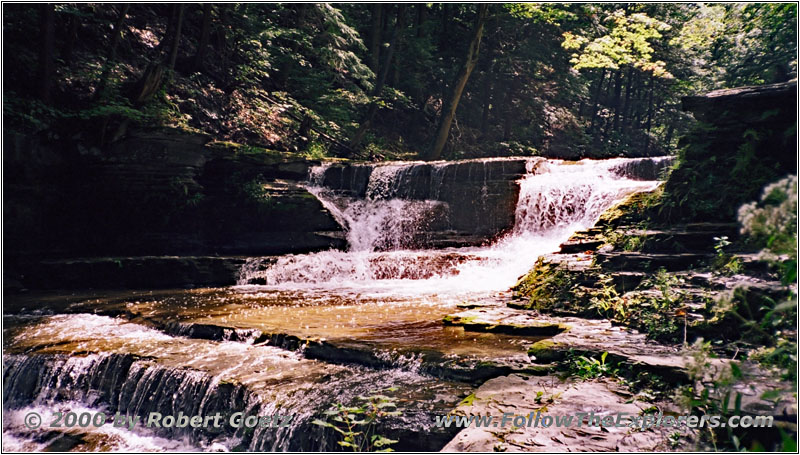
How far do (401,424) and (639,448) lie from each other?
1640mm

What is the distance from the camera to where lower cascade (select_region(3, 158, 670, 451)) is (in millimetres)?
4914

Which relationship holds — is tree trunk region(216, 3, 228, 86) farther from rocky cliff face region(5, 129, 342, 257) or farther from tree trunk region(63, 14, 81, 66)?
rocky cliff face region(5, 129, 342, 257)

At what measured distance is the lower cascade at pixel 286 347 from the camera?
4.91m

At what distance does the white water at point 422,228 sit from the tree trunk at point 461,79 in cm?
707

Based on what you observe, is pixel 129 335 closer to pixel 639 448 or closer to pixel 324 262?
pixel 324 262

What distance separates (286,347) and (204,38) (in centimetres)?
1464

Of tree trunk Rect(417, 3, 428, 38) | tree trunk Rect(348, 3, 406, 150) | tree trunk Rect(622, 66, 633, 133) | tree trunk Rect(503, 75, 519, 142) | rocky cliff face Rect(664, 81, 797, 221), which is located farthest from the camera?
tree trunk Rect(622, 66, 633, 133)

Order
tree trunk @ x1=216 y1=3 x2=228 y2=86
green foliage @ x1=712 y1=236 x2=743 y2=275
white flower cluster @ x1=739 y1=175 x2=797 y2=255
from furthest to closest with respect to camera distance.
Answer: tree trunk @ x1=216 y1=3 x2=228 y2=86 < green foliage @ x1=712 y1=236 x2=743 y2=275 < white flower cluster @ x1=739 y1=175 x2=797 y2=255

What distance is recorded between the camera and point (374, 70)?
81.0 ft

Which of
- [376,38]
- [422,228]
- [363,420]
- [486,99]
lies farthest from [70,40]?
[486,99]

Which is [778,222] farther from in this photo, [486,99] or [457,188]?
[486,99]

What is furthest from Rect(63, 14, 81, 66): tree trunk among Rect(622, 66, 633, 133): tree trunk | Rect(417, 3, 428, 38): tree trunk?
Rect(622, 66, 633, 133): tree trunk

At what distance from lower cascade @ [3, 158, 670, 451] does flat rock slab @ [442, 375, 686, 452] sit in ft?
0.93

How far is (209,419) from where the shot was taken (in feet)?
16.7
